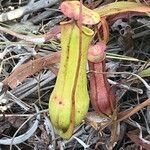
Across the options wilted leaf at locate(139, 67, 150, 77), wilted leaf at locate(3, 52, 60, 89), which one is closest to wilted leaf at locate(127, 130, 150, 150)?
wilted leaf at locate(139, 67, 150, 77)

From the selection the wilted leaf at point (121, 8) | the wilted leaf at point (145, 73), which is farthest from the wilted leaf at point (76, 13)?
the wilted leaf at point (145, 73)

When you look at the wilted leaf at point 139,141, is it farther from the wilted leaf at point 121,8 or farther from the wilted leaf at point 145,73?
the wilted leaf at point 121,8

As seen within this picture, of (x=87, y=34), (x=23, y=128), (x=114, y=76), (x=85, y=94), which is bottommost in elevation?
(x=23, y=128)

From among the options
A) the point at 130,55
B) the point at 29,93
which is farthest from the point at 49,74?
the point at 130,55

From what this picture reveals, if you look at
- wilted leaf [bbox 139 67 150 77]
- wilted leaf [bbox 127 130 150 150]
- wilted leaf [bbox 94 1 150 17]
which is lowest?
wilted leaf [bbox 127 130 150 150]

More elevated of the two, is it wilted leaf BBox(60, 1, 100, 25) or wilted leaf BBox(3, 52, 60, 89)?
wilted leaf BBox(60, 1, 100, 25)

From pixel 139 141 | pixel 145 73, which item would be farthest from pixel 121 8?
pixel 139 141

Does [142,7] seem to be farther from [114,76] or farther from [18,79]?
[18,79]

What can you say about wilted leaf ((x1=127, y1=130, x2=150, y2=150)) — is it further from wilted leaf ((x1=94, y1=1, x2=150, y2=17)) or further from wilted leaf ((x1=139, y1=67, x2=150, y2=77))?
wilted leaf ((x1=94, y1=1, x2=150, y2=17))
